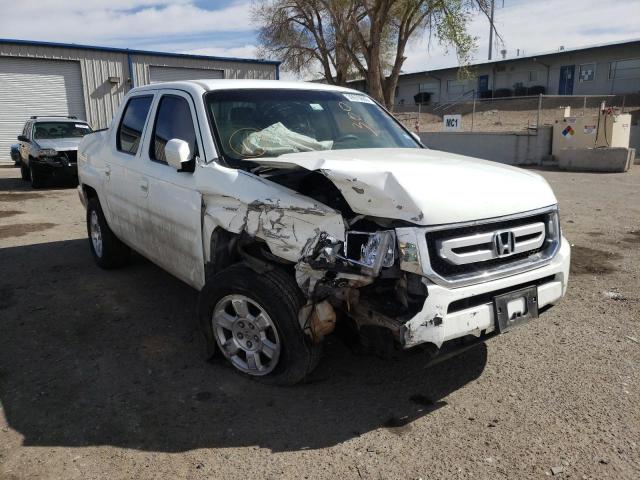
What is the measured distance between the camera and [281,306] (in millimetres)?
3080

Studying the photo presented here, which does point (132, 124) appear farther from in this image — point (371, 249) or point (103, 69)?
point (103, 69)

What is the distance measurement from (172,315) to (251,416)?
1.85 m

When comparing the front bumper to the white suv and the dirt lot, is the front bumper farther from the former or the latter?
the white suv

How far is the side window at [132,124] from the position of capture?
4.78m

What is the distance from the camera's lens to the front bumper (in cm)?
273

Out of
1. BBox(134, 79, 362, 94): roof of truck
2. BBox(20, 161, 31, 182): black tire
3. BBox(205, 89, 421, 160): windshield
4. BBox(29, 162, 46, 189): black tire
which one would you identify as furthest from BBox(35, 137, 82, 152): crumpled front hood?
BBox(205, 89, 421, 160): windshield

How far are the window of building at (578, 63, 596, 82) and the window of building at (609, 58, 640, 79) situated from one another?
118 centimetres

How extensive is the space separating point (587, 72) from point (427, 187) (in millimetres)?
40358

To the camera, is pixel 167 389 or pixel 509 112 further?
pixel 509 112

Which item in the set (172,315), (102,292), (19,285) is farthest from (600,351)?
(19,285)

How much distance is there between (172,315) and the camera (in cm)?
471

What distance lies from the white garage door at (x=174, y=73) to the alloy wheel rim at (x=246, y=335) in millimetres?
23281

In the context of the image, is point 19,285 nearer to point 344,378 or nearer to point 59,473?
point 59,473

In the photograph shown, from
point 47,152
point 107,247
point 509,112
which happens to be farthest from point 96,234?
point 509,112
